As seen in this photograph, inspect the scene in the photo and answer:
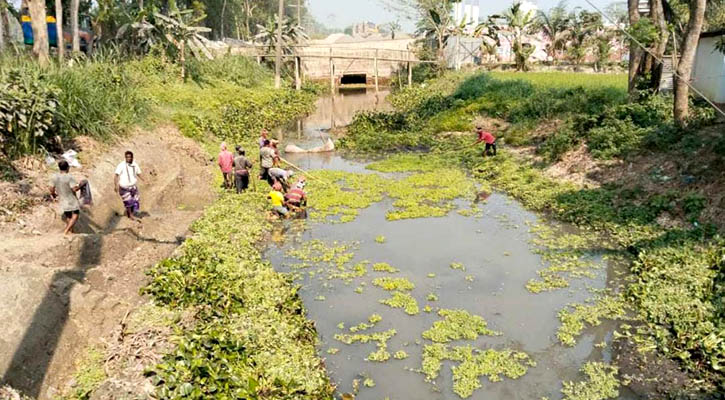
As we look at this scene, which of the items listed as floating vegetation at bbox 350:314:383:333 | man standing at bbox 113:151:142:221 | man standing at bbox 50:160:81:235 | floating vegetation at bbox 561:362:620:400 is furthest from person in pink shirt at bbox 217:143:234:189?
floating vegetation at bbox 561:362:620:400

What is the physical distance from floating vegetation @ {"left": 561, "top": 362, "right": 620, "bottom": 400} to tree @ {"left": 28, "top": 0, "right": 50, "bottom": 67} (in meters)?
15.5

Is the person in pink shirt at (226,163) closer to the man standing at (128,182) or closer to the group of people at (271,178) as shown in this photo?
the group of people at (271,178)

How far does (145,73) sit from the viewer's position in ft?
79.9

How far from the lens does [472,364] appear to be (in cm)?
707

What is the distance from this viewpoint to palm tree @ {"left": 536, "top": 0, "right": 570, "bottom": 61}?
50906mm

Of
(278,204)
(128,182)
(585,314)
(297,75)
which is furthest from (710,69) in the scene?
(297,75)

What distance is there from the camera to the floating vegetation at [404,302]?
850cm

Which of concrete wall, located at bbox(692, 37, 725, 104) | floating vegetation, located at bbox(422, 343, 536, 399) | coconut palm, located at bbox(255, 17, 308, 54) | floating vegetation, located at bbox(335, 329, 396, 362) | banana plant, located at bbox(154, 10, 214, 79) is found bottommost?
floating vegetation, located at bbox(422, 343, 536, 399)

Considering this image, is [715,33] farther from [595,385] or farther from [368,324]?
[368,324]

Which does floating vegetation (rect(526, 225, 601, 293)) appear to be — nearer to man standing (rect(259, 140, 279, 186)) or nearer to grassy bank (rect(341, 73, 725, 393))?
grassy bank (rect(341, 73, 725, 393))

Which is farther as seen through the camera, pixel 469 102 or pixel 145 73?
pixel 469 102

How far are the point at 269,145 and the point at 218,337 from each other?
30.9 ft

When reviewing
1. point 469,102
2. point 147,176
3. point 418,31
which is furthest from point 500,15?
point 147,176

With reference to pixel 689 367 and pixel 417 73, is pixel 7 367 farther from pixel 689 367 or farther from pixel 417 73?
pixel 417 73
